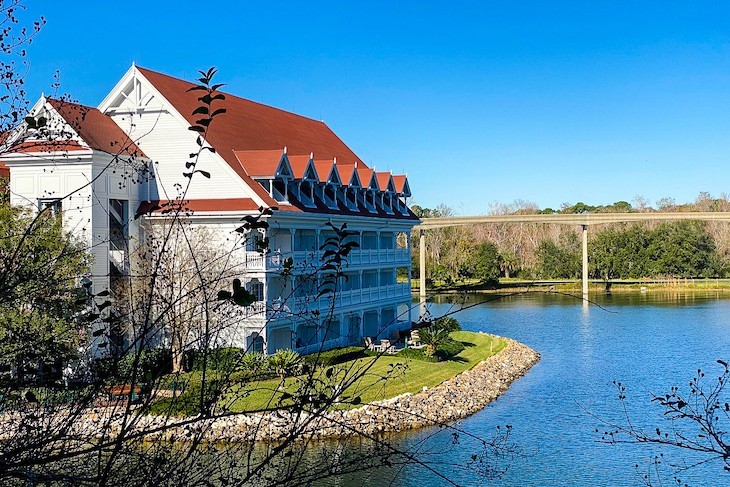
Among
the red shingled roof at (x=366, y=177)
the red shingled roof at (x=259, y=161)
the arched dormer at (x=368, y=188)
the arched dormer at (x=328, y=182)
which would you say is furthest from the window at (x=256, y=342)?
the red shingled roof at (x=366, y=177)

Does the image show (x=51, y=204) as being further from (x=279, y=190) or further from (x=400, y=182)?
(x=400, y=182)

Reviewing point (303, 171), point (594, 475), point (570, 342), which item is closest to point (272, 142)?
point (303, 171)

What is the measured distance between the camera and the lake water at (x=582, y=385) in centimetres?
1767

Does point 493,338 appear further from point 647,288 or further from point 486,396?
point 647,288

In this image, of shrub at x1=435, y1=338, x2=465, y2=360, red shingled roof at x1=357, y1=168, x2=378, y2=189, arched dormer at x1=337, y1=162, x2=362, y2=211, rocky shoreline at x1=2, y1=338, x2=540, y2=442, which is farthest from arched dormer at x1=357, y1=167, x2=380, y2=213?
rocky shoreline at x1=2, y1=338, x2=540, y2=442

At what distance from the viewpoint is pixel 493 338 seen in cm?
3706

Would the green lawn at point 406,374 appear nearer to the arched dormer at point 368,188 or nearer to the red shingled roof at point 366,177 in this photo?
the arched dormer at point 368,188

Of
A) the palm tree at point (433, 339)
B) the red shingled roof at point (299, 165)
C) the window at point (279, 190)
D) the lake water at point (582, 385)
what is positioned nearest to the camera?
the lake water at point (582, 385)

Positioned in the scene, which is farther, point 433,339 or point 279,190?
point 433,339

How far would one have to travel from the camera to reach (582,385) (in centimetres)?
2666

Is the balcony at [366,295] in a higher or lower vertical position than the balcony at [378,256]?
lower

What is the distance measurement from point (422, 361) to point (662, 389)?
796 cm

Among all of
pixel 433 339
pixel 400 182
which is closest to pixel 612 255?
pixel 400 182

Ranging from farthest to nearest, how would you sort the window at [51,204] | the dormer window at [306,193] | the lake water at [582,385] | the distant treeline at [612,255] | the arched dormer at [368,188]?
1. the distant treeline at [612,255]
2. the arched dormer at [368,188]
3. the dormer window at [306,193]
4. the lake water at [582,385]
5. the window at [51,204]
